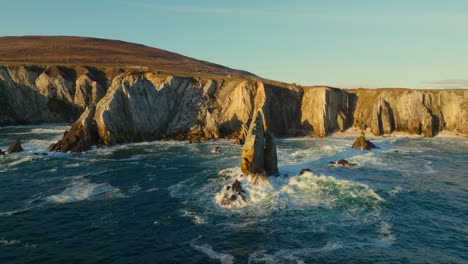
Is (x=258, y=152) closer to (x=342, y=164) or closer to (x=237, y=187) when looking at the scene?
(x=237, y=187)

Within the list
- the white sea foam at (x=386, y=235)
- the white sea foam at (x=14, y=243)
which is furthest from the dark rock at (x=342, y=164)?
the white sea foam at (x=14, y=243)

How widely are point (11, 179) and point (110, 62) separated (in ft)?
370

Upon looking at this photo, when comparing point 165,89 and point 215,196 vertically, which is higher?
point 165,89

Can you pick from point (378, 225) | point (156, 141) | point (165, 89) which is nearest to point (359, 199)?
point (378, 225)

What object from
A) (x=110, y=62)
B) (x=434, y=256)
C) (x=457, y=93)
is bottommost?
(x=434, y=256)

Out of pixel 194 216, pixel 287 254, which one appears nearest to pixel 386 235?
pixel 287 254

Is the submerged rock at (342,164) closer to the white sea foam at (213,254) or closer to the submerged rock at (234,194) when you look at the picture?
the submerged rock at (234,194)

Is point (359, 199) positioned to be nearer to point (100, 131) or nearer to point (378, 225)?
point (378, 225)

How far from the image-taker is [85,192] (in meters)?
46.2

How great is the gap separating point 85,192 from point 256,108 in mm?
55121

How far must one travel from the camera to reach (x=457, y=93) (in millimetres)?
93000

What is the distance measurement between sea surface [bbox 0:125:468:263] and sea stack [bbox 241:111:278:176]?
1782mm

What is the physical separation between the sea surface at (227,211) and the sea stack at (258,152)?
70.1 inches

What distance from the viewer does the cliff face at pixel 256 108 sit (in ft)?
283
